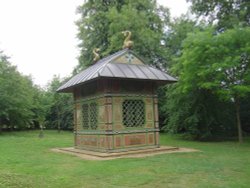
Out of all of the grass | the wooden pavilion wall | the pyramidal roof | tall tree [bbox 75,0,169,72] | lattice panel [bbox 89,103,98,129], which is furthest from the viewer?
tall tree [bbox 75,0,169,72]

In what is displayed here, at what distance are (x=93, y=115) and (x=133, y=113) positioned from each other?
1667mm

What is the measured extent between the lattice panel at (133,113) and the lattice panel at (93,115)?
1.23 m

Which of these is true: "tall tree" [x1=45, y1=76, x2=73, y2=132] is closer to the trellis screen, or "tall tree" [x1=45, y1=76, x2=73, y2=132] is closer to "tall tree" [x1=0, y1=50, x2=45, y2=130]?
"tall tree" [x1=0, y1=50, x2=45, y2=130]

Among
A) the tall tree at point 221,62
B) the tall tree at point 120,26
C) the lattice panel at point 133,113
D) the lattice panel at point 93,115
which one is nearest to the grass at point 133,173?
the lattice panel at point 133,113

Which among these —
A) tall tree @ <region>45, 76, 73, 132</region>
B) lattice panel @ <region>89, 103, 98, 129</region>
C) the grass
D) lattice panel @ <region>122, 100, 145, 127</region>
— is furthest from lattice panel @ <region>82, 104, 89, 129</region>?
tall tree @ <region>45, 76, 73, 132</region>

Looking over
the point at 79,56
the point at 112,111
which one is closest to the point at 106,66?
the point at 112,111

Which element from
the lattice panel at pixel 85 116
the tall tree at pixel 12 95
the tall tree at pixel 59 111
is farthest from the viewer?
the tall tree at pixel 59 111

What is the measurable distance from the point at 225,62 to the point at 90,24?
49.2 ft

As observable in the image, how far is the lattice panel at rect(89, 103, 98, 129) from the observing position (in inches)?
513

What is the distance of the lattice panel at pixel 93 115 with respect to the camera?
13.0 meters

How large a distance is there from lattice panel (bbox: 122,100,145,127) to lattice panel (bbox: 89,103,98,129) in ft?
4.05

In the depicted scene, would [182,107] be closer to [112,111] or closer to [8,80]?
[112,111]

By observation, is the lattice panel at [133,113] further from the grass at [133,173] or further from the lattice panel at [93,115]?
the grass at [133,173]

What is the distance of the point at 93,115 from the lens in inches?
520
